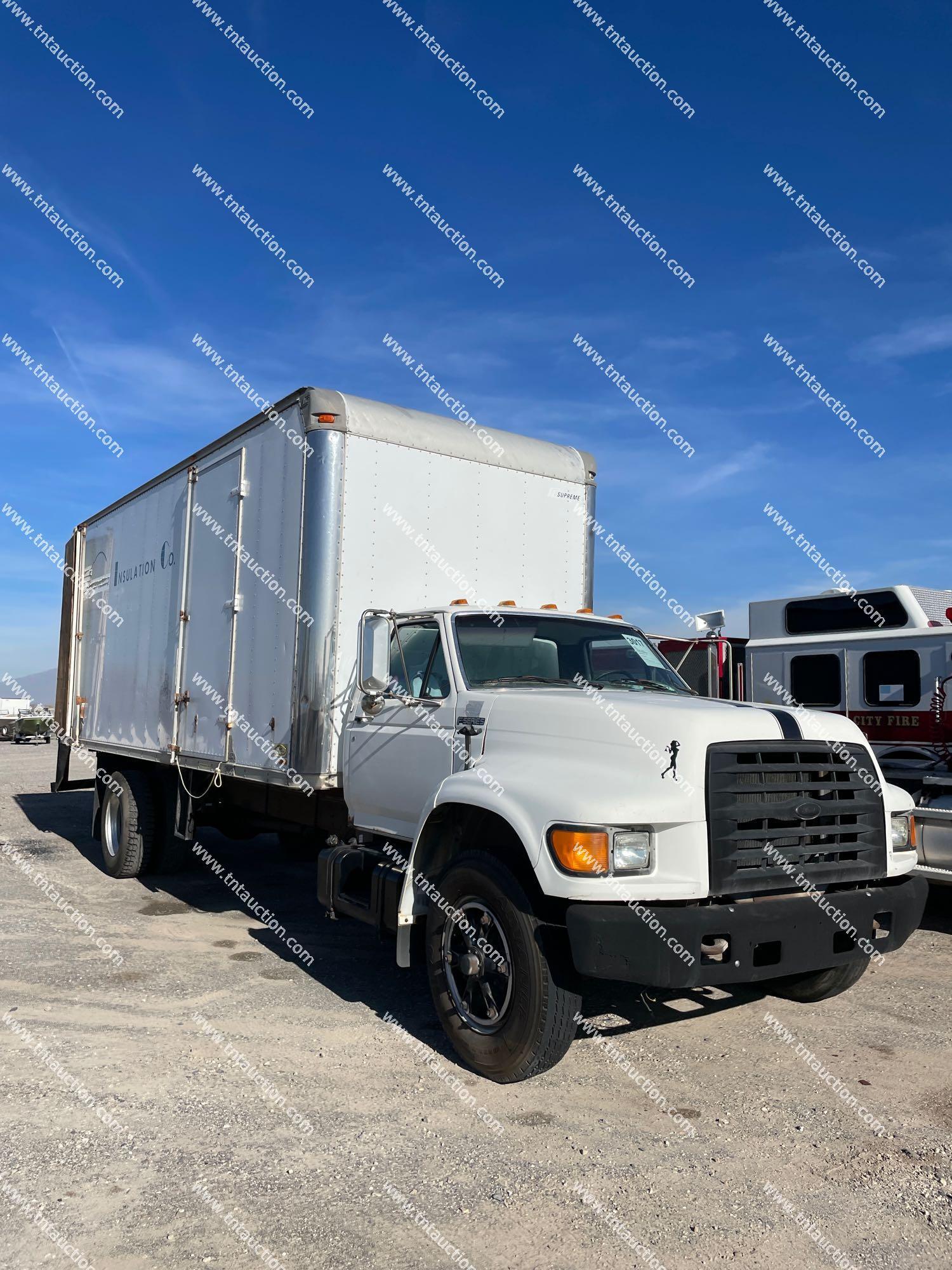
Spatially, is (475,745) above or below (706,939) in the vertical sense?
above

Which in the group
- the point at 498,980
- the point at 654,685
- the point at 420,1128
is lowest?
the point at 420,1128

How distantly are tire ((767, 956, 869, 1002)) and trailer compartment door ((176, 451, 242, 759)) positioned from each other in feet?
13.4

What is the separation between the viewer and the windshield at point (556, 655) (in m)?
5.49

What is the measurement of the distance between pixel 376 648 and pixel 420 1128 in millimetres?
2594

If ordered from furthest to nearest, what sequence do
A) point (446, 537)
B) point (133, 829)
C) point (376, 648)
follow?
point (133, 829) < point (446, 537) < point (376, 648)

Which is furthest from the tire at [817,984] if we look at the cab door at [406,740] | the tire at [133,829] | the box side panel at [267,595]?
the tire at [133,829]

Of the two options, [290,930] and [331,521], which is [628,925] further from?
[290,930]

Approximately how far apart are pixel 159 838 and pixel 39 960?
3.03m

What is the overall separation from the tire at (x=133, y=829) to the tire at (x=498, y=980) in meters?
5.24

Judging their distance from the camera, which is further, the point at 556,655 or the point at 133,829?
the point at 133,829

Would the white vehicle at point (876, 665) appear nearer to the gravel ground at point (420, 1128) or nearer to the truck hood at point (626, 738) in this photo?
the gravel ground at point (420, 1128)

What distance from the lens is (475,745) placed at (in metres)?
5.07

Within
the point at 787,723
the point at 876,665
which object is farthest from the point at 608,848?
the point at 876,665

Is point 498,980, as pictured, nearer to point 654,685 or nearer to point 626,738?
point 626,738
